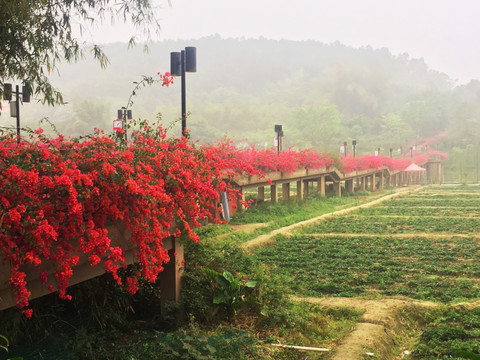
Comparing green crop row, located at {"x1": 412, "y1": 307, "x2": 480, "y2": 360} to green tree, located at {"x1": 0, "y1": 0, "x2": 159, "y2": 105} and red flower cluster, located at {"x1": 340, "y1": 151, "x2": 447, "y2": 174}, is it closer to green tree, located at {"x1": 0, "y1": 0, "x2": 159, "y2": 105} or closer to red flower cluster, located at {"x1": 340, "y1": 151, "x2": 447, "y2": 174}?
green tree, located at {"x1": 0, "y1": 0, "x2": 159, "y2": 105}

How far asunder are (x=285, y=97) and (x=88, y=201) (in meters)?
126

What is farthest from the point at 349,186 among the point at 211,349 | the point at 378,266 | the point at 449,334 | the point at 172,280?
the point at 211,349

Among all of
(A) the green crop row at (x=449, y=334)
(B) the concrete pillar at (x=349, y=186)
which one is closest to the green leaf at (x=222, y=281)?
(A) the green crop row at (x=449, y=334)

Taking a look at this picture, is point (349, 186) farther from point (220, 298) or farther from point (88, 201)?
point (88, 201)

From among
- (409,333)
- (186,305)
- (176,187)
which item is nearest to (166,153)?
(176,187)

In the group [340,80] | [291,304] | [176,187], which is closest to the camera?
[176,187]

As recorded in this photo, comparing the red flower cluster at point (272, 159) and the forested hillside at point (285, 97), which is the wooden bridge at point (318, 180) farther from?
the forested hillside at point (285, 97)

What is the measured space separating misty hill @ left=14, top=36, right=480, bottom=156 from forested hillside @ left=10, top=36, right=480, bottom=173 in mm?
209

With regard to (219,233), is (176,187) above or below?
above

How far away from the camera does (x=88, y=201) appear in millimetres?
4355

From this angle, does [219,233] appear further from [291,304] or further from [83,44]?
[291,304]

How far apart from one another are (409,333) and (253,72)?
14163cm

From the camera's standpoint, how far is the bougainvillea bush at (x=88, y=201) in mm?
3723

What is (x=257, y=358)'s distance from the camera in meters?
4.77
